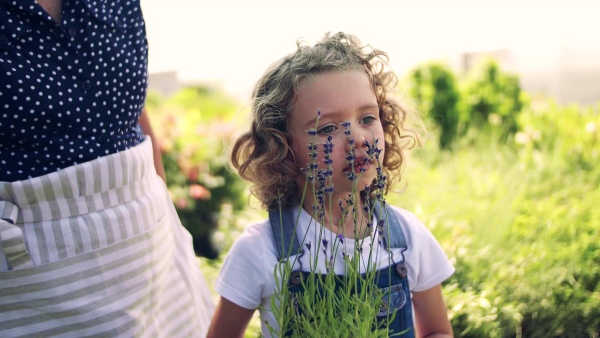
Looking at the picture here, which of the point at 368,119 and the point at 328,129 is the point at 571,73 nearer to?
the point at 368,119

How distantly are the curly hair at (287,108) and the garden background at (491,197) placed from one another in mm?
168

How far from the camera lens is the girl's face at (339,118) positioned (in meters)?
1.81

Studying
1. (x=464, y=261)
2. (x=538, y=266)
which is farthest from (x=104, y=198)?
(x=538, y=266)

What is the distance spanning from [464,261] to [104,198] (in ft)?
6.11

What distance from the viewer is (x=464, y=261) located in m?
3.20

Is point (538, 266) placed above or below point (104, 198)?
below

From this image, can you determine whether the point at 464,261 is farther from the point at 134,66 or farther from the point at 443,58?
the point at 443,58

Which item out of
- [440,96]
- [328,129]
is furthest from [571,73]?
[328,129]

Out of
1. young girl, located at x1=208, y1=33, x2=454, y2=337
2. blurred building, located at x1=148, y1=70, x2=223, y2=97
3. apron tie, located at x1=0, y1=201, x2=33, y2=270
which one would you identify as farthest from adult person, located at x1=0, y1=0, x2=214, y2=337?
blurred building, located at x1=148, y1=70, x2=223, y2=97

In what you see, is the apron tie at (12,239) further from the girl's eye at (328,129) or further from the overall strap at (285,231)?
the girl's eye at (328,129)

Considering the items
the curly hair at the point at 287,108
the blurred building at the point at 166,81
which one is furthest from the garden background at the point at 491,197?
the blurred building at the point at 166,81

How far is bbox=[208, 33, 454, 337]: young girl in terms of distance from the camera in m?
1.87

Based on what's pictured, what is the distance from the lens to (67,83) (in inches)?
74.2

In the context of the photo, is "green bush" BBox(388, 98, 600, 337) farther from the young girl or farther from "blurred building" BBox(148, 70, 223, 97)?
"blurred building" BBox(148, 70, 223, 97)
